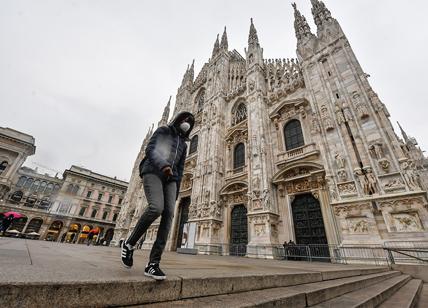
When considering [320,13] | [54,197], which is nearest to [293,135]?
[320,13]

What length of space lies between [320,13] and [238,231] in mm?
17289

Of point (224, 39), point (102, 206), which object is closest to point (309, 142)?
point (224, 39)

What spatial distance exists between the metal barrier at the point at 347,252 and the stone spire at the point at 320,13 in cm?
1475

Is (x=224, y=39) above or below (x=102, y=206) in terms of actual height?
above

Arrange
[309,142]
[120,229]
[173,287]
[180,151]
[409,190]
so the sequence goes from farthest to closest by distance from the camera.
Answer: [120,229], [309,142], [409,190], [180,151], [173,287]

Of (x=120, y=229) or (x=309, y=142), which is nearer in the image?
(x=309, y=142)

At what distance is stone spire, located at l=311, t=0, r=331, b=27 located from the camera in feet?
45.5

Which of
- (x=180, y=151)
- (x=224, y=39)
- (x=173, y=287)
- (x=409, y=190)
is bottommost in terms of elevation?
A: (x=173, y=287)

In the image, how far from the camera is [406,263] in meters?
6.64

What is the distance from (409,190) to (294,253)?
18.1ft

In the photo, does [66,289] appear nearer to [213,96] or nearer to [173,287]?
[173,287]

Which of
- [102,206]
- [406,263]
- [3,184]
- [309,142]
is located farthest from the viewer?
[102,206]

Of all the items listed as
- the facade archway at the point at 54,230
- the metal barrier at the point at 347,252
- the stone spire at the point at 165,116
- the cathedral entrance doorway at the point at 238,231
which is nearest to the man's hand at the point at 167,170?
the metal barrier at the point at 347,252

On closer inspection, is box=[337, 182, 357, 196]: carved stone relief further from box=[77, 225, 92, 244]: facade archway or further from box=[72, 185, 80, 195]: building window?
box=[72, 185, 80, 195]: building window
